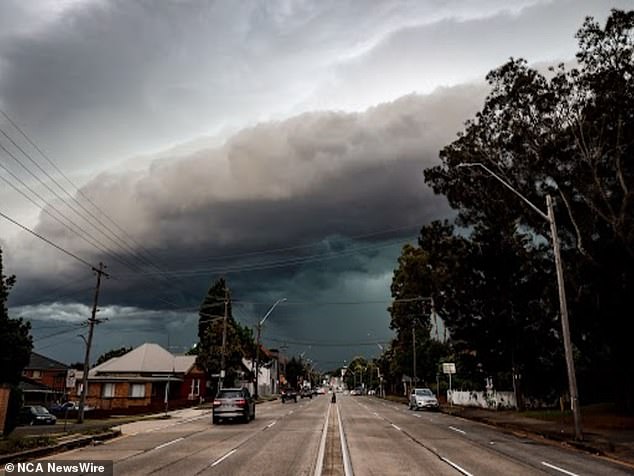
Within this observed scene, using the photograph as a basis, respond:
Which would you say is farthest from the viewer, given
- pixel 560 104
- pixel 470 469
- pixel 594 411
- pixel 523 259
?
pixel 523 259

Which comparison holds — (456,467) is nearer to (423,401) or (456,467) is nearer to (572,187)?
(572,187)

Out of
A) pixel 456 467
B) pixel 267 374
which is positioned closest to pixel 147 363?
pixel 456 467

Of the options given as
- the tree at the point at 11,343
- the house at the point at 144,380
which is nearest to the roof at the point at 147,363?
the house at the point at 144,380

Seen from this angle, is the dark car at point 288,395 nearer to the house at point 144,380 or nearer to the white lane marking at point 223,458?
the house at point 144,380

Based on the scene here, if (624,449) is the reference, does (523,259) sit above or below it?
above

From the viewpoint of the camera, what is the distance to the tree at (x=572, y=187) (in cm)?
2773

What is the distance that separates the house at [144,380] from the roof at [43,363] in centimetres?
1827

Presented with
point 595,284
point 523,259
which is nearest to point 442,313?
point 523,259

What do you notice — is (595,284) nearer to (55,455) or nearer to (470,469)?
(470,469)

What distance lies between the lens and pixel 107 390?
59.8 metres

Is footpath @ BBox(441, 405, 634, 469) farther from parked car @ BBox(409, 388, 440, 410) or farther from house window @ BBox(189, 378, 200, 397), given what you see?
house window @ BBox(189, 378, 200, 397)

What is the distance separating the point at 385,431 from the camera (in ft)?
81.8

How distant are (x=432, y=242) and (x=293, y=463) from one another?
28.9m

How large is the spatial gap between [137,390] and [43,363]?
34.1 m
